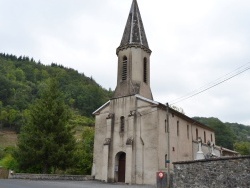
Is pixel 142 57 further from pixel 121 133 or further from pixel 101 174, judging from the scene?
pixel 101 174

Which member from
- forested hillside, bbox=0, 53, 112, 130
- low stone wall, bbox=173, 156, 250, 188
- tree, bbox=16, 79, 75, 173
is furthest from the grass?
low stone wall, bbox=173, 156, 250, 188

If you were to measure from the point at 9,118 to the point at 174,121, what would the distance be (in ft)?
256

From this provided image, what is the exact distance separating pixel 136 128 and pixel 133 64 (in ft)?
24.4

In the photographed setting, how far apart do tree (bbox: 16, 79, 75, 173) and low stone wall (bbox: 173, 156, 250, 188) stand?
16606 mm

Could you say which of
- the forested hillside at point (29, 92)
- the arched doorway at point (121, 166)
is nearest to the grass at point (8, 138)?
the forested hillside at point (29, 92)

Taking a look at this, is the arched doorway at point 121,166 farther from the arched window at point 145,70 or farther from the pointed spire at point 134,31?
the pointed spire at point 134,31

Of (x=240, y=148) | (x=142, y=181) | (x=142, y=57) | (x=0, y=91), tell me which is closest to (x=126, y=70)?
(x=142, y=57)

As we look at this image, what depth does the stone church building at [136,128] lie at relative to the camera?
2711 cm

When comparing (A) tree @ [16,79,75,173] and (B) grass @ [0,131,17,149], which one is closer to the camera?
(A) tree @ [16,79,75,173]

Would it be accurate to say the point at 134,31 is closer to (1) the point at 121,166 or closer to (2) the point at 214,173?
(1) the point at 121,166

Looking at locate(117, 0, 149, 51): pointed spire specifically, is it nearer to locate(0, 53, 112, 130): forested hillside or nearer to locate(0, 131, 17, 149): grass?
locate(0, 131, 17, 149): grass

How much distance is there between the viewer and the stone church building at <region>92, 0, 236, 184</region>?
2711 centimetres

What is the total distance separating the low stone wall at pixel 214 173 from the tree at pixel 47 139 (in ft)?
54.5

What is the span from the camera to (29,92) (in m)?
121
